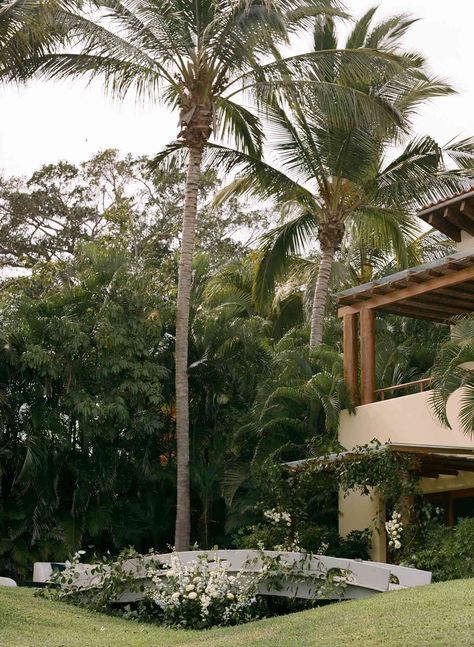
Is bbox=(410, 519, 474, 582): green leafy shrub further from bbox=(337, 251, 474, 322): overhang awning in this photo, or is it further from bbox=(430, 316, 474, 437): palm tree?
bbox=(337, 251, 474, 322): overhang awning

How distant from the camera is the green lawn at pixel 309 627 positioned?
31.9 ft

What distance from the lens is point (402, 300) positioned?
742 inches

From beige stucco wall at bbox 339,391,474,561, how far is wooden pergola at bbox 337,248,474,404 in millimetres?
510

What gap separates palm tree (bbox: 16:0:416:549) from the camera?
64.8ft

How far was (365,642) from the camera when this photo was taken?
9562 millimetres

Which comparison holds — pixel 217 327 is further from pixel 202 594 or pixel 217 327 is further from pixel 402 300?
pixel 202 594

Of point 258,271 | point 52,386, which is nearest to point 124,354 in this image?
point 52,386

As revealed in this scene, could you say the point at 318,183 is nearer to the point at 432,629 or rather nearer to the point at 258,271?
the point at 258,271

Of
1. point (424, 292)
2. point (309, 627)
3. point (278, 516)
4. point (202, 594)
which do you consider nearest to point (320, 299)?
point (424, 292)

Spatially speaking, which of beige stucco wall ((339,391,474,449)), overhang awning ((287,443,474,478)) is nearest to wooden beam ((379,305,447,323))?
beige stucco wall ((339,391,474,449))

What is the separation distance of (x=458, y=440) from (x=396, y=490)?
4.35 feet

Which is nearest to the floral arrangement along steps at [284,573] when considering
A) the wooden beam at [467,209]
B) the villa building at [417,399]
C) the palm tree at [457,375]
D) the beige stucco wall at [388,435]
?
the palm tree at [457,375]

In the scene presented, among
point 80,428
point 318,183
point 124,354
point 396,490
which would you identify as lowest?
point 396,490

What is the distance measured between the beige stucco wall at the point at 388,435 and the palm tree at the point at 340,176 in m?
3.64
